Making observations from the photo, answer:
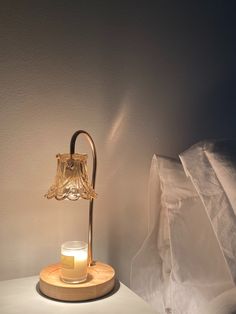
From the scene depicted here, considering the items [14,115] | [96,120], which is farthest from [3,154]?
[96,120]

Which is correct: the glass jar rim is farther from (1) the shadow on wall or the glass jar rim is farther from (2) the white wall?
(1) the shadow on wall

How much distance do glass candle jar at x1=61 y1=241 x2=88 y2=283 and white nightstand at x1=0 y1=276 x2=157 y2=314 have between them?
0.18ft

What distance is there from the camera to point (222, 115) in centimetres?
134

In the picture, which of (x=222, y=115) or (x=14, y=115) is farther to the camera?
(x=222, y=115)

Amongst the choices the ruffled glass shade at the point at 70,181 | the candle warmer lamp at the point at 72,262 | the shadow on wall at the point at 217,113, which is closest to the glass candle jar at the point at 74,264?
the candle warmer lamp at the point at 72,262

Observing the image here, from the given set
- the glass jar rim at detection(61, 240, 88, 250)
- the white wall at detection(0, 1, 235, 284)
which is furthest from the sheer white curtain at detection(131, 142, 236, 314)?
the glass jar rim at detection(61, 240, 88, 250)

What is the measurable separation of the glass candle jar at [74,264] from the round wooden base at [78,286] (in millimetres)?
Answer: 14

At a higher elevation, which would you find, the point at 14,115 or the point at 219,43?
the point at 219,43

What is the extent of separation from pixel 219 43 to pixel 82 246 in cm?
81

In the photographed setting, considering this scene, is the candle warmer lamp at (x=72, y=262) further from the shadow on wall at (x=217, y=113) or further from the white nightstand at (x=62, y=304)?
the shadow on wall at (x=217, y=113)

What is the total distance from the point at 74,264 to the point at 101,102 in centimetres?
45

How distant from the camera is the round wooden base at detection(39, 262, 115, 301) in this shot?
90cm

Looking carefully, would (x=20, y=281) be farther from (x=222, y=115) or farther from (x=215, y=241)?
(x=222, y=115)

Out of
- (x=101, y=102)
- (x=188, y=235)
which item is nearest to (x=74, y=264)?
(x=188, y=235)
